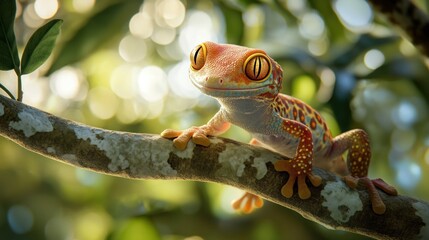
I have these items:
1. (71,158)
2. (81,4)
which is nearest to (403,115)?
(81,4)

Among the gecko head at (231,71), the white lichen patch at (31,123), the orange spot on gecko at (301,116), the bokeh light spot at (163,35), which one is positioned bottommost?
the bokeh light spot at (163,35)

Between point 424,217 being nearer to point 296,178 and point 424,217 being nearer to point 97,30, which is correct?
point 296,178

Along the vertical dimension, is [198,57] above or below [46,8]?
above

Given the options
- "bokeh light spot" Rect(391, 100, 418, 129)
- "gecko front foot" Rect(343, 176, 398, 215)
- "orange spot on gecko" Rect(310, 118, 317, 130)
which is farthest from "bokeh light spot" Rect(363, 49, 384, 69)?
"gecko front foot" Rect(343, 176, 398, 215)

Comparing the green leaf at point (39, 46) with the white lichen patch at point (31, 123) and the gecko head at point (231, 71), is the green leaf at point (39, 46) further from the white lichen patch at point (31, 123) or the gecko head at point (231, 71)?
the gecko head at point (231, 71)

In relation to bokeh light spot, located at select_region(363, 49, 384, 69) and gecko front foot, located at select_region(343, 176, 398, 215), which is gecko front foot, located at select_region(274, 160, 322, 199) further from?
bokeh light spot, located at select_region(363, 49, 384, 69)

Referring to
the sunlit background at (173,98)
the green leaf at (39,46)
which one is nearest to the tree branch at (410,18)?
the sunlit background at (173,98)

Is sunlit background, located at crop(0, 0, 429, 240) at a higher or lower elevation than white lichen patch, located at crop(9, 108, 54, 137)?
lower
